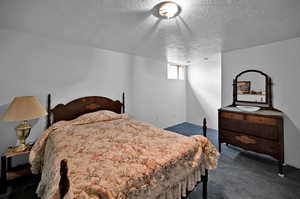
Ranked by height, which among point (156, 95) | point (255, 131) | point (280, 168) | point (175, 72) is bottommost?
point (280, 168)

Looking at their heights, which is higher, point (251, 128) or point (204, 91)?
point (204, 91)

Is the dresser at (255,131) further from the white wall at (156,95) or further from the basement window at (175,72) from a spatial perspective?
the basement window at (175,72)

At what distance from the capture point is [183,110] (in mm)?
5250

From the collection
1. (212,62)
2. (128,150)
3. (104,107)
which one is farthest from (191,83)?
(128,150)

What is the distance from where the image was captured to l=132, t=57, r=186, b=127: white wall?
3.79 meters

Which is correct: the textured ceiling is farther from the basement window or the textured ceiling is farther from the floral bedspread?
the basement window

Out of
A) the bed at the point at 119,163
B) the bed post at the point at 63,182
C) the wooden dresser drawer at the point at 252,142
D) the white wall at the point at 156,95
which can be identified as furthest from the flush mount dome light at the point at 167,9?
the wooden dresser drawer at the point at 252,142

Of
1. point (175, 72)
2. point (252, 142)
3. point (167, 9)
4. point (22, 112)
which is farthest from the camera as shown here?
point (175, 72)

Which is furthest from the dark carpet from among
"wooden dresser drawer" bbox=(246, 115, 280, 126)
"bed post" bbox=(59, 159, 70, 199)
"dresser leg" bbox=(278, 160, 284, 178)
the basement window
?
the basement window

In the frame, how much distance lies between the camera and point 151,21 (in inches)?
72.5

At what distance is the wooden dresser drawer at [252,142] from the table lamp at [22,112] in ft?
11.3

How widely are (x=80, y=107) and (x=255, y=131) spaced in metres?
3.45

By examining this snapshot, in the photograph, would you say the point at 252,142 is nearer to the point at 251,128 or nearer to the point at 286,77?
the point at 251,128

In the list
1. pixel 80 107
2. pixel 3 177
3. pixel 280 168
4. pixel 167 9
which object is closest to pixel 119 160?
pixel 167 9
